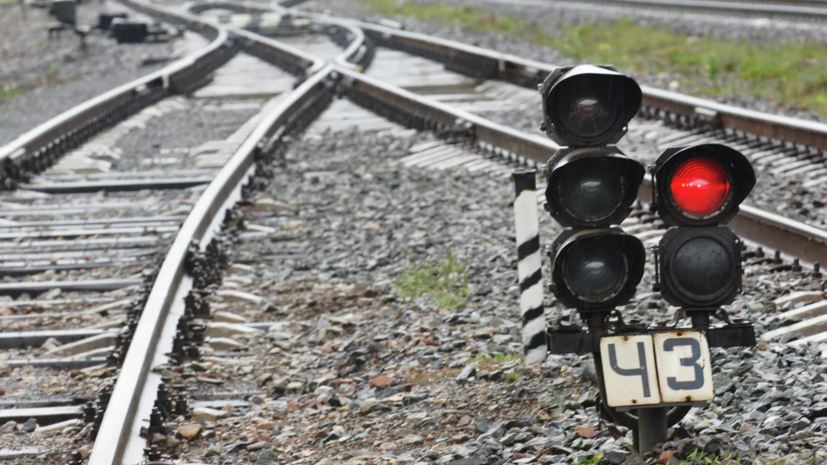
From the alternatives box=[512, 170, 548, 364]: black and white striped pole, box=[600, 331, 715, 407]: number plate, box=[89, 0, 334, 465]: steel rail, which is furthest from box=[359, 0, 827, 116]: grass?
box=[600, 331, 715, 407]: number plate

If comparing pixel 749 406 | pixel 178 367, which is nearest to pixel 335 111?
pixel 178 367

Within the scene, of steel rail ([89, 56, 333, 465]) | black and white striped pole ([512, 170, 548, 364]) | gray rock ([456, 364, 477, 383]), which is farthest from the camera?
gray rock ([456, 364, 477, 383])

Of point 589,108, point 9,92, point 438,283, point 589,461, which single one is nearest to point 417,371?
point 438,283

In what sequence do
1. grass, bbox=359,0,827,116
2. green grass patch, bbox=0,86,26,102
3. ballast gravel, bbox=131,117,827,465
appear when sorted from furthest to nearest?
green grass patch, bbox=0,86,26,102 → grass, bbox=359,0,827,116 → ballast gravel, bbox=131,117,827,465

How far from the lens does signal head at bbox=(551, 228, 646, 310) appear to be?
3.38m

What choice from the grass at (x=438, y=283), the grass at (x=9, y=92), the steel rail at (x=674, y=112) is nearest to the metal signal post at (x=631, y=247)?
the grass at (x=438, y=283)

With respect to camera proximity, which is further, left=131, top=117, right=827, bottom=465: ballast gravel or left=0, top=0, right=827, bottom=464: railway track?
left=0, top=0, right=827, bottom=464: railway track

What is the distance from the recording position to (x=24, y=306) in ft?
18.7

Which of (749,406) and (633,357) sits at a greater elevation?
(633,357)

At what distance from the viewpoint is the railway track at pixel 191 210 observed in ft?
14.9

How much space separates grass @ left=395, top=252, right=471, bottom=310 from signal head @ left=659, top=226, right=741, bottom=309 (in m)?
2.19

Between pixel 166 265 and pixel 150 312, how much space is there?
684 mm

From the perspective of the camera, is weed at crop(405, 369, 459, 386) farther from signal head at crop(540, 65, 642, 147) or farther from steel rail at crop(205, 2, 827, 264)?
steel rail at crop(205, 2, 827, 264)

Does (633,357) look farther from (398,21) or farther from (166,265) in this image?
(398,21)
